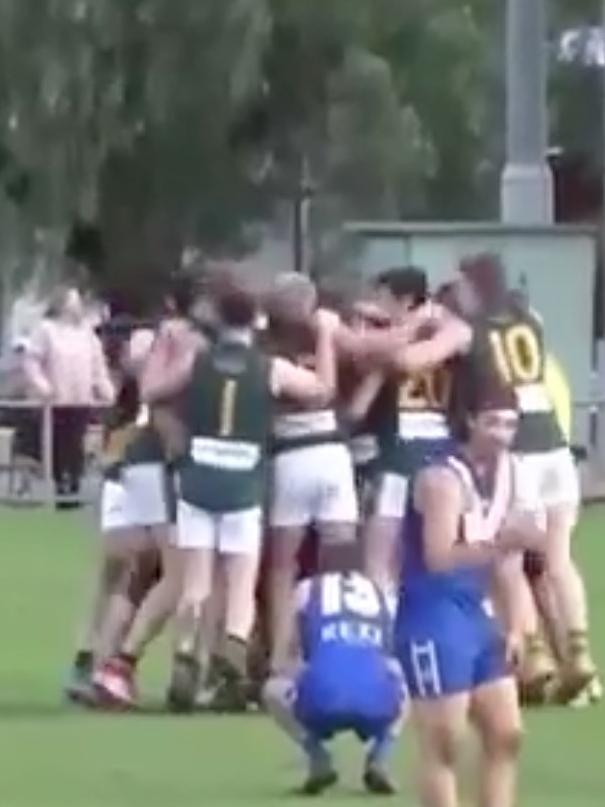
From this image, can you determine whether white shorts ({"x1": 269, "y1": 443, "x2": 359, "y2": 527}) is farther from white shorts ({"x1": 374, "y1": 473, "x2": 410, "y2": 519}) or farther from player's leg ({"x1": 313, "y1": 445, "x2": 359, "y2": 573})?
white shorts ({"x1": 374, "y1": 473, "x2": 410, "y2": 519})

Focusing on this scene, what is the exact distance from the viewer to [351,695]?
1338 centimetres

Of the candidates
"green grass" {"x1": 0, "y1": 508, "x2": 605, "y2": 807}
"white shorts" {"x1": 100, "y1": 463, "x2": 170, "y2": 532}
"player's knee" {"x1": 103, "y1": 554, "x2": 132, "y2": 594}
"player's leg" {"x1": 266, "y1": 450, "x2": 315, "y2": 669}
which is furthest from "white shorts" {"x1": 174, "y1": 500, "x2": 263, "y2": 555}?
"player's knee" {"x1": 103, "y1": 554, "x2": 132, "y2": 594}

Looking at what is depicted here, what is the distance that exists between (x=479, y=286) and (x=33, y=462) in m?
16.5

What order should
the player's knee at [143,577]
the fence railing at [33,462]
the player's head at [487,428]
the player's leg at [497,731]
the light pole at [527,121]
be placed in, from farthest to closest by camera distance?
the light pole at [527,121]
the fence railing at [33,462]
the player's knee at [143,577]
the player's head at [487,428]
the player's leg at [497,731]

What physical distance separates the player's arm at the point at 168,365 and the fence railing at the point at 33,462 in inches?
577

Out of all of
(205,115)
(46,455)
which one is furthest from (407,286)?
(205,115)

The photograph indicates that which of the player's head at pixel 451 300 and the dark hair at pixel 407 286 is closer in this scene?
the player's head at pixel 451 300

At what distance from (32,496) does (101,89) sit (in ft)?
29.6

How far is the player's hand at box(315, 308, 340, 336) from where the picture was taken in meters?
15.7

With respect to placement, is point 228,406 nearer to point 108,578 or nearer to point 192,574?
point 192,574

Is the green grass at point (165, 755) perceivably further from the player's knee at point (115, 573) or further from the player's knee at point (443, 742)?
the player's knee at point (443, 742)

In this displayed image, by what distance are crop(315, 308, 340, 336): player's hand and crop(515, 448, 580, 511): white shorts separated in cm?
96

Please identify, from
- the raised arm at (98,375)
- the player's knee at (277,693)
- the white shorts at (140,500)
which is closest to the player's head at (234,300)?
the white shorts at (140,500)

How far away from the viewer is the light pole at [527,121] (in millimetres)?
35344
